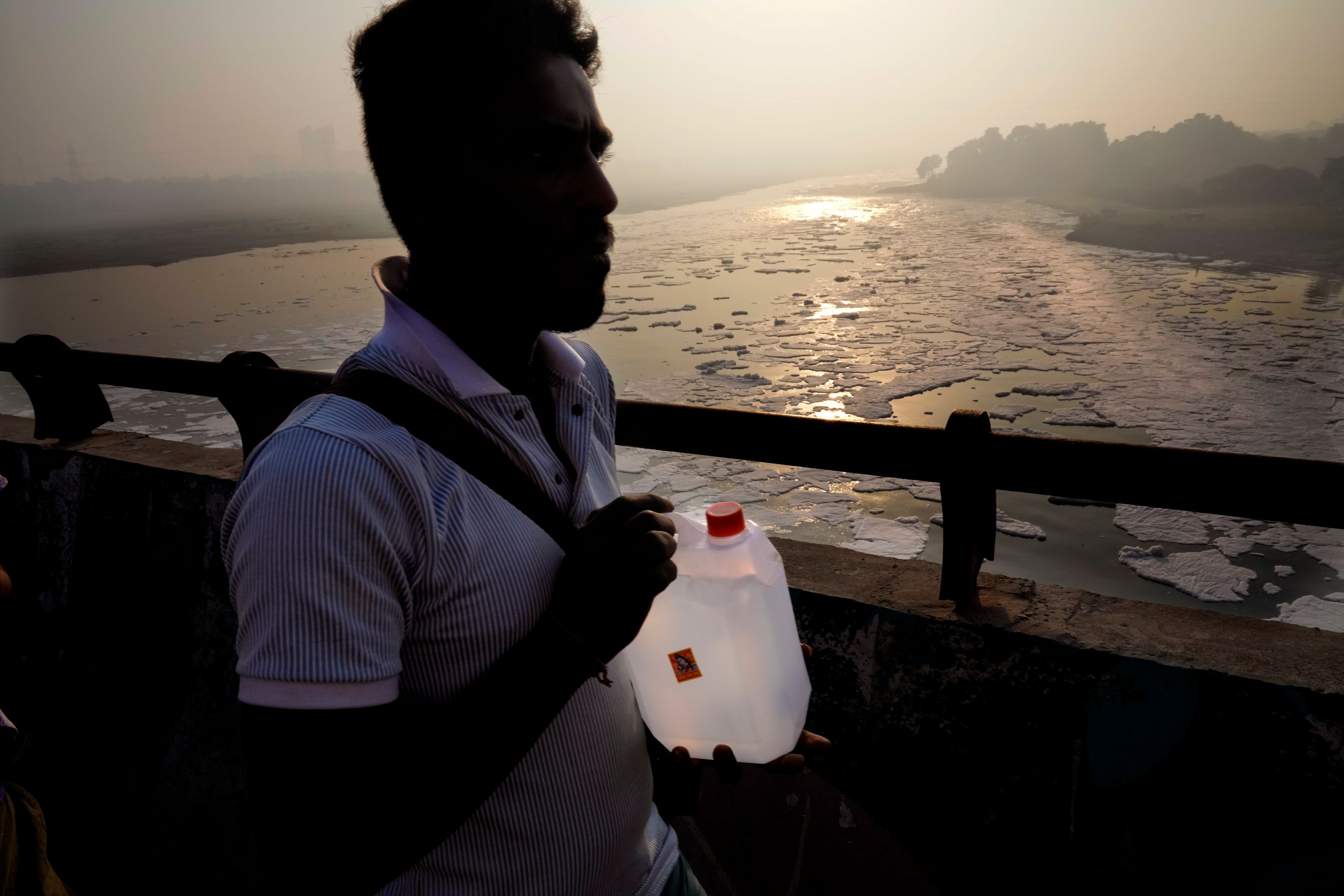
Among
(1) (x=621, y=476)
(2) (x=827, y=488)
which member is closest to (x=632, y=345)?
(1) (x=621, y=476)

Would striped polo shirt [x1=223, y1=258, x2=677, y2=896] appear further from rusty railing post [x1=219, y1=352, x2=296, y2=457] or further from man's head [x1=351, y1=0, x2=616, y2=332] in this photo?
rusty railing post [x1=219, y1=352, x2=296, y2=457]

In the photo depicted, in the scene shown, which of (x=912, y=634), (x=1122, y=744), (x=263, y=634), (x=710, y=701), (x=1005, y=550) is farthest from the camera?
(x=1005, y=550)

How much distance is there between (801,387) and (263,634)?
5488 mm

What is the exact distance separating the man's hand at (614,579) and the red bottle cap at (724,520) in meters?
0.21

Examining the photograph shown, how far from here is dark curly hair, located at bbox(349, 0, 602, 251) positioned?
1056mm

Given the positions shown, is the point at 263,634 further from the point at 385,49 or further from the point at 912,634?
the point at 912,634

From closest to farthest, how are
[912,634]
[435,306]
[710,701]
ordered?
[435,306] < [710,701] < [912,634]

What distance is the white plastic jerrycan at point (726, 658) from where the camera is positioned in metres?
1.31

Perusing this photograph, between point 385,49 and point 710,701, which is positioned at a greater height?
point 385,49

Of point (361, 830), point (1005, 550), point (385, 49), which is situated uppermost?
point (385, 49)

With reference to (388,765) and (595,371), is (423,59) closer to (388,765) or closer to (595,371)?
(595,371)

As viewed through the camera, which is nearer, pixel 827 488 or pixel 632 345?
pixel 827 488

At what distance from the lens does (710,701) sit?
136 centimetres

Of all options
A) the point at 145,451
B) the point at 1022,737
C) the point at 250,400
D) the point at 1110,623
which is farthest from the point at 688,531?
the point at 145,451
